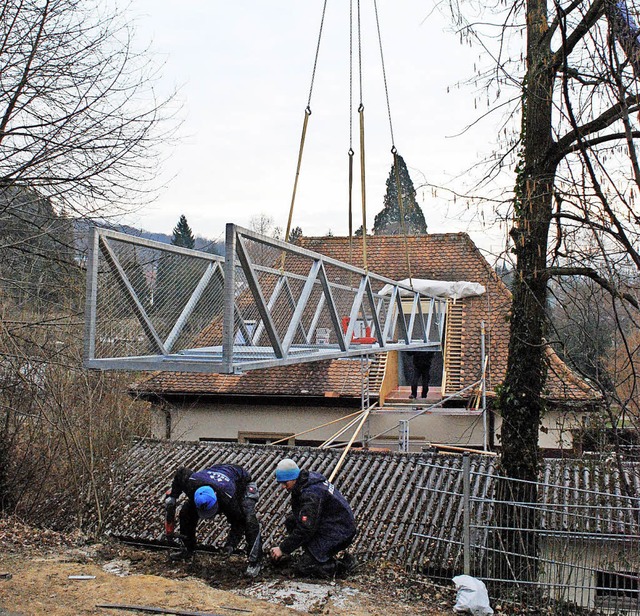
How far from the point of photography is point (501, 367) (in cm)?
1664

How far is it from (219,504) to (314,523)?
3.65ft

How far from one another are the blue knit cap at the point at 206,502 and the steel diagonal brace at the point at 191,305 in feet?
6.14

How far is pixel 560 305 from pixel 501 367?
9.23 m

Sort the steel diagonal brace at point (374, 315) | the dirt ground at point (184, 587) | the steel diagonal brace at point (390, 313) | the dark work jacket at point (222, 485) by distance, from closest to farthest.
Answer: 1. the dirt ground at point (184, 587)
2. the dark work jacket at point (222, 485)
3. the steel diagonal brace at point (374, 315)
4. the steel diagonal brace at point (390, 313)

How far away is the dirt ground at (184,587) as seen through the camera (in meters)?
6.38

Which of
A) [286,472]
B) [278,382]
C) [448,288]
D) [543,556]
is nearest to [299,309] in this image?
[286,472]

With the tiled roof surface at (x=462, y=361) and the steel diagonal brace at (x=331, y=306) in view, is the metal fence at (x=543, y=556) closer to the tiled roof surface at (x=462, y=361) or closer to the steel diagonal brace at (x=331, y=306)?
the steel diagonal brace at (x=331, y=306)

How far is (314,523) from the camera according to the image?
23.5 ft

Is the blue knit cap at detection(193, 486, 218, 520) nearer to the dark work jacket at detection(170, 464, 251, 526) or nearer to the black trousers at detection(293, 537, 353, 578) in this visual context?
the dark work jacket at detection(170, 464, 251, 526)

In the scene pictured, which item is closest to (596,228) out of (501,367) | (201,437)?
(501,367)

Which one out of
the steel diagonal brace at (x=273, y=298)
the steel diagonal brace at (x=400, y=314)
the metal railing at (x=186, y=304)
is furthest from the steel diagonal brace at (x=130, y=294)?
the steel diagonal brace at (x=400, y=314)

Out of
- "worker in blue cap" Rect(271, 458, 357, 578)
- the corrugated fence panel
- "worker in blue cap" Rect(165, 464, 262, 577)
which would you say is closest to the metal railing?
"worker in blue cap" Rect(271, 458, 357, 578)

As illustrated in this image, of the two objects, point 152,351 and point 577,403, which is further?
point 577,403

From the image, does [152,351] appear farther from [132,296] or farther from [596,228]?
[596,228]
